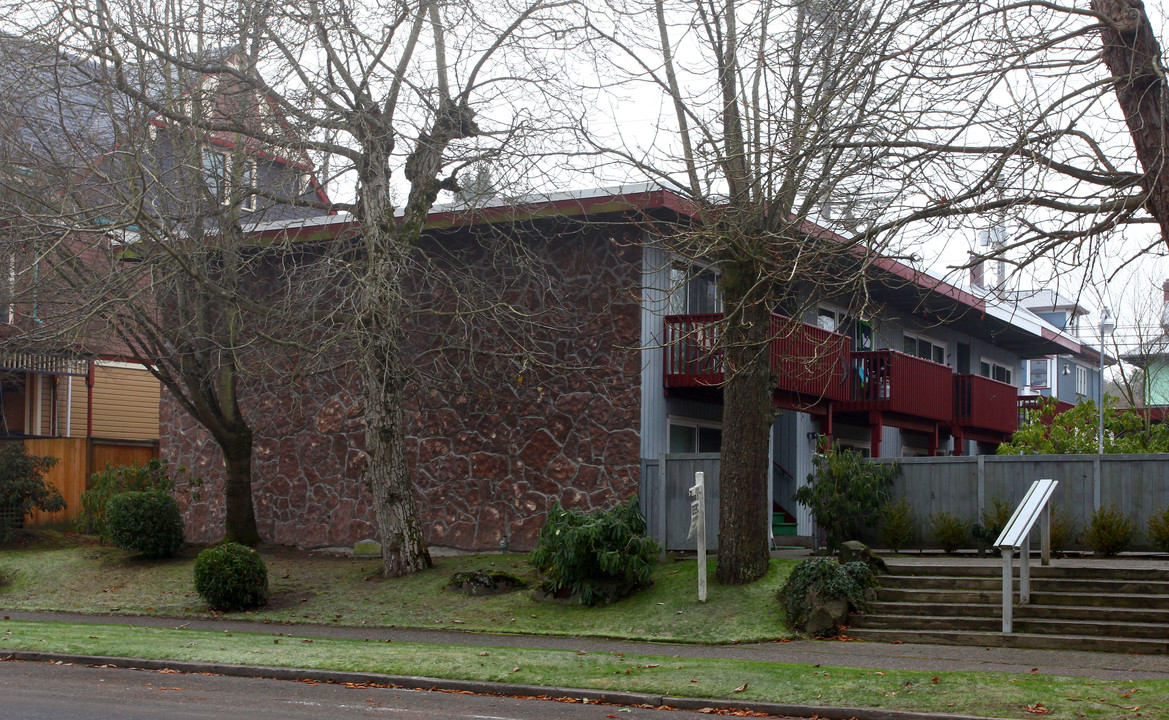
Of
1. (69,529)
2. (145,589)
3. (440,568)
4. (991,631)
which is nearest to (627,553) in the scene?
(440,568)

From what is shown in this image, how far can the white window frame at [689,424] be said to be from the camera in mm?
19797

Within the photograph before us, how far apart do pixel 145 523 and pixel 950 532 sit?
43.5ft

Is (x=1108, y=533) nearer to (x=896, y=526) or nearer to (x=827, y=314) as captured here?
(x=896, y=526)

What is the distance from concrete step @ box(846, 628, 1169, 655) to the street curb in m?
4.34

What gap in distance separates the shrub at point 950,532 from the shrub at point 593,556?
463 centimetres

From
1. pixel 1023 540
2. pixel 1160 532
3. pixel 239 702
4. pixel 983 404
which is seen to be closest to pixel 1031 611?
pixel 1023 540

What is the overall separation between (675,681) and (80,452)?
19320 millimetres

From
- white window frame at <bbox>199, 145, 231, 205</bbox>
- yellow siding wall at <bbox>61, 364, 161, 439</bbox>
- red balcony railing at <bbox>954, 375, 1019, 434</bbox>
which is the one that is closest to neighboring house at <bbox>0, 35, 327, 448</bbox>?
white window frame at <bbox>199, 145, 231, 205</bbox>

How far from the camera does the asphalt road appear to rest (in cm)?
899

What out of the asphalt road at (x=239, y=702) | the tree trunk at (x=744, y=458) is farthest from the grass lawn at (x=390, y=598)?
the asphalt road at (x=239, y=702)

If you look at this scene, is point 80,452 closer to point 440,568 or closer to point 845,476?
point 440,568

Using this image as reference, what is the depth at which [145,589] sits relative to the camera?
18.2m

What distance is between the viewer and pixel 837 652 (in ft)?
40.8

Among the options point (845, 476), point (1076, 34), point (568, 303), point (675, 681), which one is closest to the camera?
point (1076, 34)
